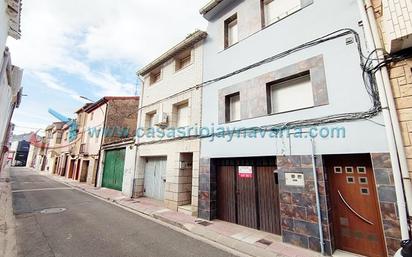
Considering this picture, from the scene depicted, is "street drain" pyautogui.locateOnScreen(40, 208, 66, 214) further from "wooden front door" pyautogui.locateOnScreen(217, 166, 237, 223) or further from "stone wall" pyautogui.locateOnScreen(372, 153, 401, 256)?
"stone wall" pyautogui.locateOnScreen(372, 153, 401, 256)

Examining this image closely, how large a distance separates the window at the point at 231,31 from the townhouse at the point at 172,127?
110 centimetres

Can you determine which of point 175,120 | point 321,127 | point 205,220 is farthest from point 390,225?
point 175,120

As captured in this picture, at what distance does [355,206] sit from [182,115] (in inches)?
287

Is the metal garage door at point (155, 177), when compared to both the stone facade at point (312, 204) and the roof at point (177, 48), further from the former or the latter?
the stone facade at point (312, 204)

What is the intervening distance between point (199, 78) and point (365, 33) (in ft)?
18.8

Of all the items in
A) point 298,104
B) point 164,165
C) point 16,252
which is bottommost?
point 16,252

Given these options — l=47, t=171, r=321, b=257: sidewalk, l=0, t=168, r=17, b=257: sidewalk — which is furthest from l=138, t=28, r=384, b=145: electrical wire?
l=0, t=168, r=17, b=257: sidewalk

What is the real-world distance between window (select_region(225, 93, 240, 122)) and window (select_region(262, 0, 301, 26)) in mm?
2662

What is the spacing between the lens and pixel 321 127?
16.3 ft

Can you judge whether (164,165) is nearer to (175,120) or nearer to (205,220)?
(175,120)

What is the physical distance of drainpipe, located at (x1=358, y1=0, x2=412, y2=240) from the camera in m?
3.59

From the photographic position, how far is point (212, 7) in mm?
8383

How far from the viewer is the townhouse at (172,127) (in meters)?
8.62

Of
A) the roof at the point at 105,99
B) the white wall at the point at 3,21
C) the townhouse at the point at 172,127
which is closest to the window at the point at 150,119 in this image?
the townhouse at the point at 172,127
